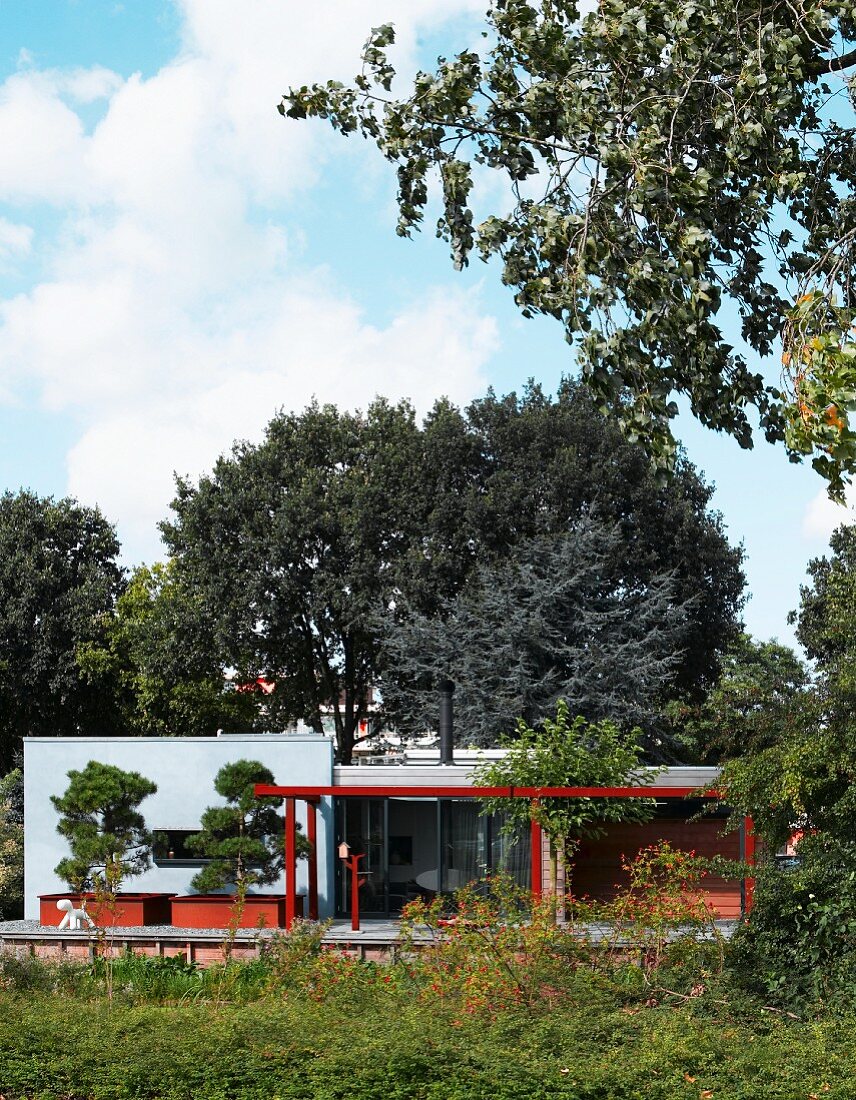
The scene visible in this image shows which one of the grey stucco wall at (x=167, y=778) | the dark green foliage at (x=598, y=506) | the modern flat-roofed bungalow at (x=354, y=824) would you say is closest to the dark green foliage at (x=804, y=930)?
the modern flat-roofed bungalow at (x=354, y=824)

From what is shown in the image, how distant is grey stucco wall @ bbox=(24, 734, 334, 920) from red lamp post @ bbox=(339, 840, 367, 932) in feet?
3.06

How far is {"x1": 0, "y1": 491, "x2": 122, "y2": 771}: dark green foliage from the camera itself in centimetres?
3478

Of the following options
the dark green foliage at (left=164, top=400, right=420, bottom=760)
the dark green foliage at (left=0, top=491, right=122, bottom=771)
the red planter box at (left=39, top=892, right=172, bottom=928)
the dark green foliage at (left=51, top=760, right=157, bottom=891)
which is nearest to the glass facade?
the red planter box at (left=39, top=892, right=172, bottom=928)

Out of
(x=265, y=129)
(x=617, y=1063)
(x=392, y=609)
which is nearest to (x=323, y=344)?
(x=265, y=129)

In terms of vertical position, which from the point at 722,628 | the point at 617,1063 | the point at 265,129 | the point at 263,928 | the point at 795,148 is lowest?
the point at 263,928

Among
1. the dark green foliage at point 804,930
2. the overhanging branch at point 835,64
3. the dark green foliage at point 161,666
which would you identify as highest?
the overhanging branch at point 835,64

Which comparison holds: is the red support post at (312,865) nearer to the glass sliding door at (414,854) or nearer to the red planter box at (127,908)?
the glass sliding door at (414,854)

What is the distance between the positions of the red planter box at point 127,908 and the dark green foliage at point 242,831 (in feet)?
2.15

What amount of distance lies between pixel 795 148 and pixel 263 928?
14028mm

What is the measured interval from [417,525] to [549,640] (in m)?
4.14

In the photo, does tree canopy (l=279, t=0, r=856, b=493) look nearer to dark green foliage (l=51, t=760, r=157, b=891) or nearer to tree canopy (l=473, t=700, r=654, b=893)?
tree canopy (l=473, t=700, r=654, b=893)

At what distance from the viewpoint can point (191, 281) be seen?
12.5 m

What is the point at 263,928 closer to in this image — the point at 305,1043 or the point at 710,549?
the point at 305,1043

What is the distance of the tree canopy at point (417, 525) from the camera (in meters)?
30.4
